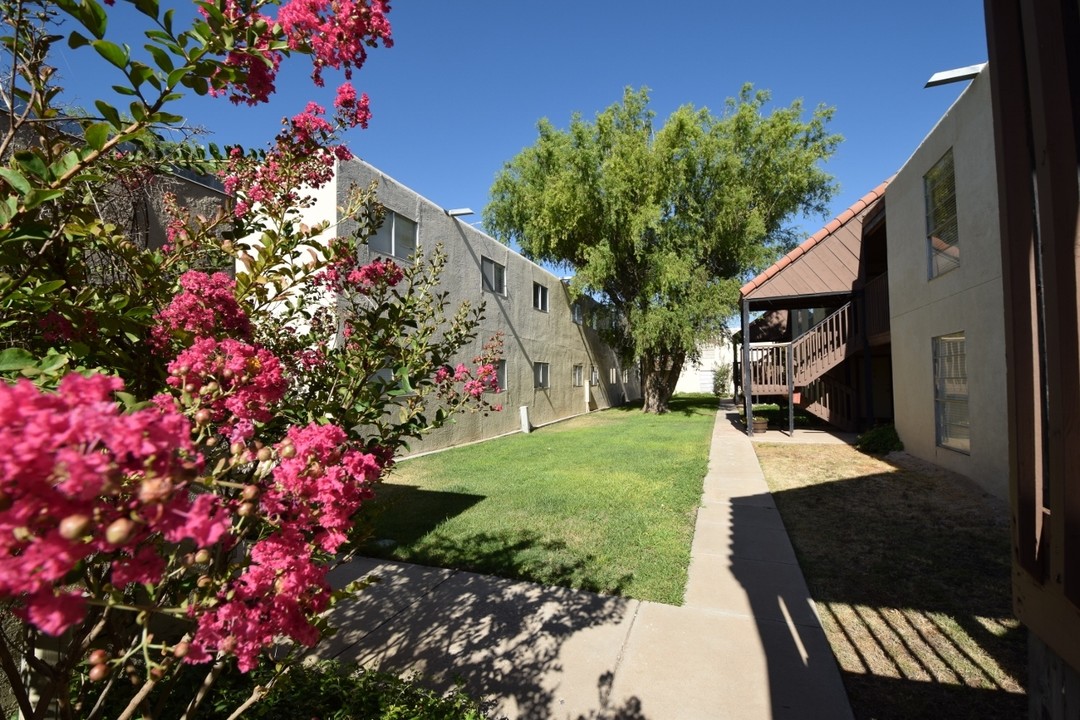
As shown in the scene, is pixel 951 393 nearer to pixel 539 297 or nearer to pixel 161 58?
pixel 161 58

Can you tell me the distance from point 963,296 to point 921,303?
58.0 inches

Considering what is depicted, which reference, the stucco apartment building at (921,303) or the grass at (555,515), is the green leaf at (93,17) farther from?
the stucco apartment building at (921,303)

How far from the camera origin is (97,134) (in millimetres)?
1180

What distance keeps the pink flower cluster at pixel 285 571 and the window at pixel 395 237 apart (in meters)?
8.09

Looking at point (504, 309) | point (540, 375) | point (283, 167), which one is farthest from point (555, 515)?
point (540, 375)

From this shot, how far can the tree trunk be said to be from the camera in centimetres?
1900

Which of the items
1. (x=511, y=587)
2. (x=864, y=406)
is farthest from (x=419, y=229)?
(x=864, y=406)

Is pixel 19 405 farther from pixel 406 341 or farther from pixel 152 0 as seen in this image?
pixel 406 341

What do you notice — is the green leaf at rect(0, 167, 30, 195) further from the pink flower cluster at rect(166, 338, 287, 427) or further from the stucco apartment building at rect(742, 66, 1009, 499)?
the stucco apartment building at rect(742, 66, 1009, 499)

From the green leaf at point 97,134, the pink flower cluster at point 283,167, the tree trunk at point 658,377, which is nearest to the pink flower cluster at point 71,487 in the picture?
the green leaf at point 97,134

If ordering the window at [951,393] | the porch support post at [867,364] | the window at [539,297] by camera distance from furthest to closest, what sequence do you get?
the window at [539,297] → the porch support post at [867,364] → the window at [951,393]

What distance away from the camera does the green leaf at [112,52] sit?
45.6 inches

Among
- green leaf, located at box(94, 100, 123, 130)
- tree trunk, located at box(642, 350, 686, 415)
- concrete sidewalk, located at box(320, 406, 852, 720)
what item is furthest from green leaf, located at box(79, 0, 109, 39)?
tree trunk, located at box(642, 350, 686, 415)

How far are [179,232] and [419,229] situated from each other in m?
8.57
